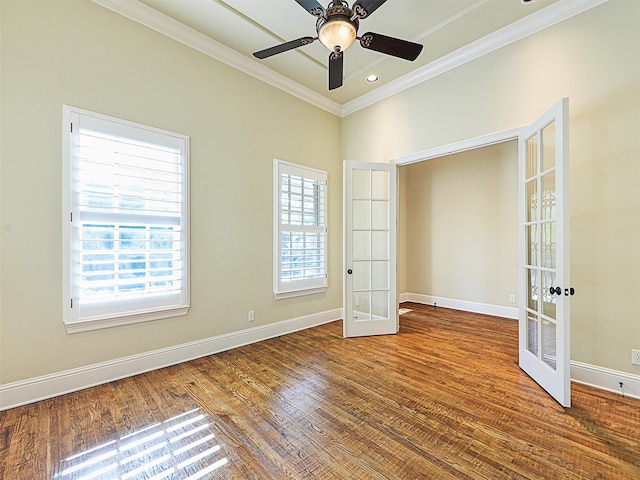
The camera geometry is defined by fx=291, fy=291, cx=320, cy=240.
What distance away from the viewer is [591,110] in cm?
251

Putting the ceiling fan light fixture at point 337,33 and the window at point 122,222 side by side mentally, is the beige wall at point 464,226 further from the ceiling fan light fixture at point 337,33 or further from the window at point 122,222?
the window at point 122,222

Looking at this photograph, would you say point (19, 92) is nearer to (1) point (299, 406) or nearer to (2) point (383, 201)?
(1) point (299, 406)

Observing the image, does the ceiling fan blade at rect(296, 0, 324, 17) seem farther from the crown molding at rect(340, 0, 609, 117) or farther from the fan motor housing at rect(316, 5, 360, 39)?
the crown molding at rect(340, 0, 609, 117)

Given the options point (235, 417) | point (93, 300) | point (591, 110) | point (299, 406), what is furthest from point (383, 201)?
point (93, 300)

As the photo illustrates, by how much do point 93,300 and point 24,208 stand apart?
0.87 meters

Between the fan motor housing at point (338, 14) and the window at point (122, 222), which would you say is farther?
the window at point (122, 222)

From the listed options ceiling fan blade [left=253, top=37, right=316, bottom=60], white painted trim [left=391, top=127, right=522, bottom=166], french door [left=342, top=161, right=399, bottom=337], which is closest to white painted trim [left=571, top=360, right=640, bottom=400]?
french door [left=342, top=161, right=399, bottom=337]

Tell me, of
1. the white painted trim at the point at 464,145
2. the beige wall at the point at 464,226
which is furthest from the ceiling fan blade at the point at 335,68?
the beige wall at the point at 464,226

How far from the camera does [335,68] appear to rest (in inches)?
93.2

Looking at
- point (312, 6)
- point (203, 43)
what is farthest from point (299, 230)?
point (312, 6)

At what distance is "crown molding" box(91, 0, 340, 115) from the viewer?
104 inches

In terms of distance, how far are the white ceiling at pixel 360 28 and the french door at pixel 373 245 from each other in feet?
4.19

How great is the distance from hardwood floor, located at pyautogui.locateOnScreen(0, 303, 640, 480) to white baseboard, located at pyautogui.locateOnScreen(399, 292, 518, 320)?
205 cm

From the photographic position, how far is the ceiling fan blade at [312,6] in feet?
6.06
